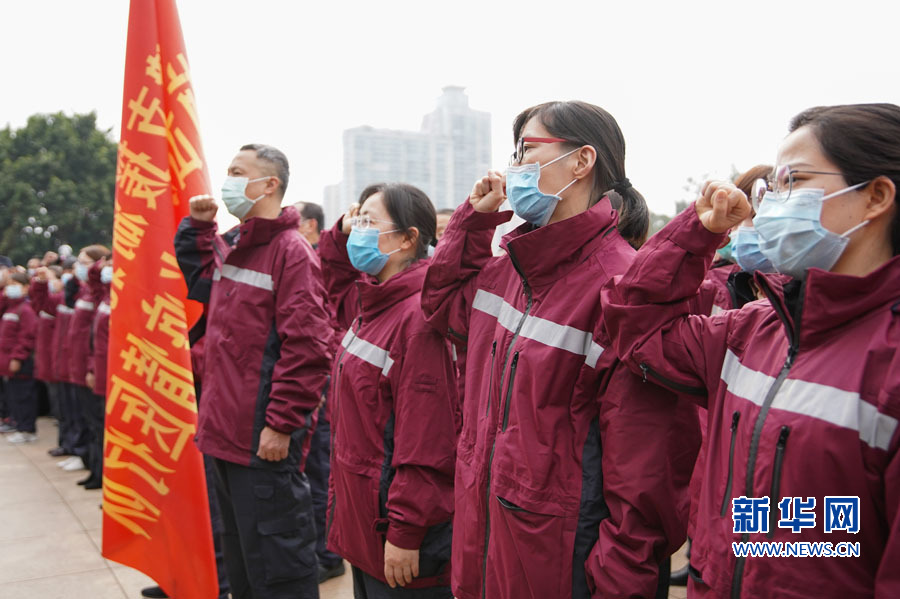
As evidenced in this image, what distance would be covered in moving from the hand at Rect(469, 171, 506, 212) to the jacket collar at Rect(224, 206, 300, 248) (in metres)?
1.55

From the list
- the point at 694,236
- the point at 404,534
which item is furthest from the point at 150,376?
the point at 694,236

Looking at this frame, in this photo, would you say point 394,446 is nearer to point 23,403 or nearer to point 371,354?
point 371,354

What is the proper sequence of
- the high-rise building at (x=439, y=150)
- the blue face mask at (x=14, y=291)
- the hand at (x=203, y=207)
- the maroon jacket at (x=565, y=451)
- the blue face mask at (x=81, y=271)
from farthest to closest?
1. the high-rise building at (x=439, y=150)
2. the blue face mask at (x=14, y=291)
3. the blue face mask at (x=81, y=271)
4. the hand at (x=203, y=207)
5. the maroon jacket at (x=565, y=451)

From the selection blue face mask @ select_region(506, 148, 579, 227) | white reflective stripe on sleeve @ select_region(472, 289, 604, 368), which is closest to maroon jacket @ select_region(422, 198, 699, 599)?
white reflective stripe on sleeve @ select_region(472, 289, 604, 368)

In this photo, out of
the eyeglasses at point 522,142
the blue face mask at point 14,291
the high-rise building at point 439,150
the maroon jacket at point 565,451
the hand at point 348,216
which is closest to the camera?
the maroon jacket at point 565,451

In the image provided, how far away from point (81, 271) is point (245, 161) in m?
4.52

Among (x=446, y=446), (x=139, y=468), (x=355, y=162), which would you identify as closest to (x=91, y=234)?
(x=355, y=162)

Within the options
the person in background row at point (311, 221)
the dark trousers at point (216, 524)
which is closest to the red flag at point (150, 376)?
the dark trousers at point (216, 524)

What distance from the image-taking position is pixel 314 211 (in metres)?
6.39

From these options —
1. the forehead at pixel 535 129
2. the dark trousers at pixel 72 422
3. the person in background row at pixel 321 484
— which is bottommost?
the dark trousers at pixel 72 422

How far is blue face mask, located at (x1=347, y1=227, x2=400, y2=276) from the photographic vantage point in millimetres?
3281

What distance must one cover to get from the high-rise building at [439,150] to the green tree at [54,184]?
9.12 metres

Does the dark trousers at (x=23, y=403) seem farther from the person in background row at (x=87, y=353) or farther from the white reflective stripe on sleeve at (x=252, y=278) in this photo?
the white reflective stripe on sleeve at (x=252, y=278)

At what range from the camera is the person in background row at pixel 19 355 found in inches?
407
